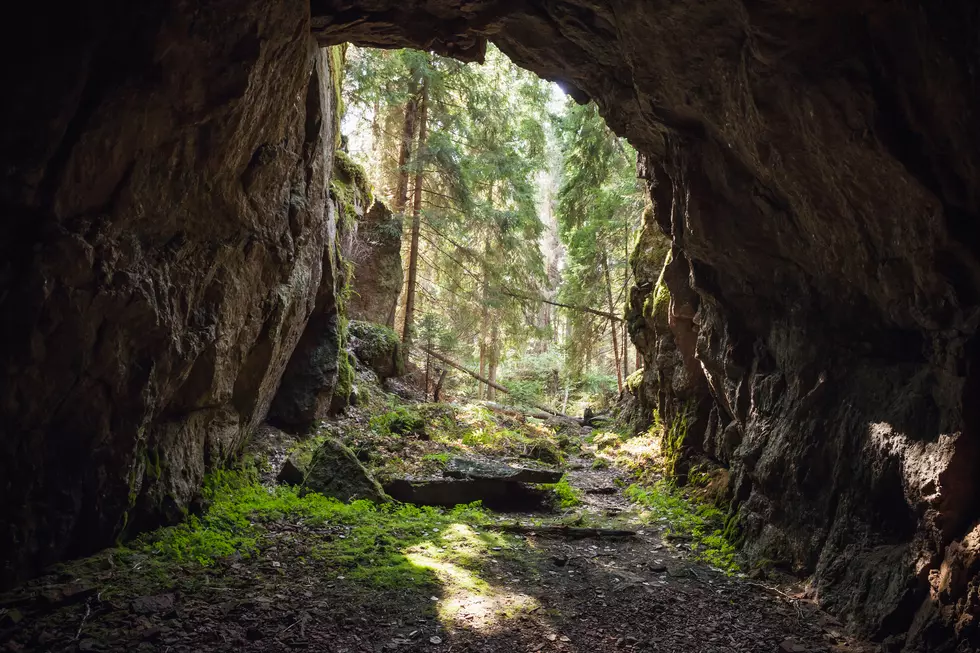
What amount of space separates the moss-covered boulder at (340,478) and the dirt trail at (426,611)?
5.19ft

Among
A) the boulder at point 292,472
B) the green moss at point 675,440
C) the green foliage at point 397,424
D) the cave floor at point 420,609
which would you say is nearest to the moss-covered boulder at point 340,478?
the boulder at point 292,472

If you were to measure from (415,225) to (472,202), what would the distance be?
7.06ft

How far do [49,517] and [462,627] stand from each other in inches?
143

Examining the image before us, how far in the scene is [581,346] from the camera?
17656mm

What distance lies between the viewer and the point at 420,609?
499 cm

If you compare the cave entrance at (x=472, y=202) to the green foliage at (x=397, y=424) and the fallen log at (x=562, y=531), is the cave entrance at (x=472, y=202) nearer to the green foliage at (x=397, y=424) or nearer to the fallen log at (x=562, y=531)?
the green foliage at (x=397, y=424)

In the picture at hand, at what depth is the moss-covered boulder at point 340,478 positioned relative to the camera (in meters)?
8.11

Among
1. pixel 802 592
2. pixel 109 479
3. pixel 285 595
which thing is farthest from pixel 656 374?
pixel 109 479

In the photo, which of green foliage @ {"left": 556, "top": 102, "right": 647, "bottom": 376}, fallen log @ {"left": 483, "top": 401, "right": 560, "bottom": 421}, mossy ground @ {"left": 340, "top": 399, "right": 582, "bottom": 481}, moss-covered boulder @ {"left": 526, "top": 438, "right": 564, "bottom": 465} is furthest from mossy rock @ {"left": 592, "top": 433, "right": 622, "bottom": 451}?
green foliage @ {"left": 556, "top": 102, "right": 647, "bottom": 376}

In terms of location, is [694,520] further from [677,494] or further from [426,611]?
[426,611]

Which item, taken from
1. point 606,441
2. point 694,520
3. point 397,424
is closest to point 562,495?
point 694,520

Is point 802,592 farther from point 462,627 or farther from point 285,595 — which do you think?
point 285,595

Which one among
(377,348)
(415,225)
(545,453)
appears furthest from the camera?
(415,225)

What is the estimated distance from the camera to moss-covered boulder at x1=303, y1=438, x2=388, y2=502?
26.6 ft
